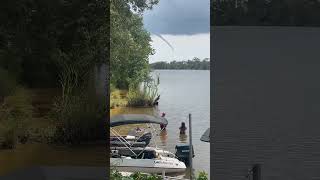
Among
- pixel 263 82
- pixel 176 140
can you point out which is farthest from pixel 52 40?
pixel 263 82

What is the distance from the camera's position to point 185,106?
4707 millimetres

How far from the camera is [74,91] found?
15.3 ft

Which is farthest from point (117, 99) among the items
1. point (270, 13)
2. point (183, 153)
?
point (270, 13)

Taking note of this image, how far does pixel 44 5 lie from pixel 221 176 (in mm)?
2165

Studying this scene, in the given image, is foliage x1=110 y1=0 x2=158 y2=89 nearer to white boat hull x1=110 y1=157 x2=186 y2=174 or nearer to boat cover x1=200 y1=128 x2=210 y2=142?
white boat hull x1=110 y1=157 x2=186 y2=174

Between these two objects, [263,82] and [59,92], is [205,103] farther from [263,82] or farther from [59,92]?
[59,92]

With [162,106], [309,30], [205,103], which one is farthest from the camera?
[162,106]

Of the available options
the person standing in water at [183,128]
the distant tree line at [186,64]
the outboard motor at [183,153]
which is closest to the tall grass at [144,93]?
the distant tree line at [186,64]

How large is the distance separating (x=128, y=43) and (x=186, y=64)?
730 mm

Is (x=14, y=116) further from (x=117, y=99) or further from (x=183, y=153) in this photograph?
(x=183, y=153)

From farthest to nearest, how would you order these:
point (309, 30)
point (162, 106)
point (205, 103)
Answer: point (162, 106)
point (205, 103)
point (309, 30)

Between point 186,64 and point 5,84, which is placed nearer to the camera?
point 5,84

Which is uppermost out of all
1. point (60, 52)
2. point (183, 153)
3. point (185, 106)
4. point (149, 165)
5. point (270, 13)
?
point (270, 13)

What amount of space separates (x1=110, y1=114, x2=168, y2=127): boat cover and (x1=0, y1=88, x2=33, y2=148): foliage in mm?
839
